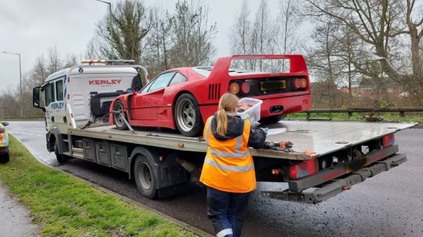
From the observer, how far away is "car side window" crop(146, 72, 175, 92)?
6.28m

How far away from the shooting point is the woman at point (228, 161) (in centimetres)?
342

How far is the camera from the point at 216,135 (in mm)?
3463

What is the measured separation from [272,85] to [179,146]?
1610 mm

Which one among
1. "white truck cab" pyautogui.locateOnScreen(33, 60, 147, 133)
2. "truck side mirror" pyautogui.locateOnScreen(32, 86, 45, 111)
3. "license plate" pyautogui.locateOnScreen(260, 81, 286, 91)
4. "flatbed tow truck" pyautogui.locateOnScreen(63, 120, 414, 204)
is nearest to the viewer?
"flatbed tow truck" pyautogui.locateOnScreen(63, 120, 414, 204)

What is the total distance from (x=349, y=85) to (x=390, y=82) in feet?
7.84

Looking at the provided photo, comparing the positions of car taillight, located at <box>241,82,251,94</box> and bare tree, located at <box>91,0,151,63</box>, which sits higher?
bare tree, located at <box>91,0,151,63</box>

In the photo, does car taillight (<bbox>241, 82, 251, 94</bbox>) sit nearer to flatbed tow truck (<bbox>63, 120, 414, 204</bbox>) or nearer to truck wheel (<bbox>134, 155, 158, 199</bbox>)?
flatbed tow truck (<bbox>63, 120, 414, 204</bbox>)

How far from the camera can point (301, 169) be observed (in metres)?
3.59

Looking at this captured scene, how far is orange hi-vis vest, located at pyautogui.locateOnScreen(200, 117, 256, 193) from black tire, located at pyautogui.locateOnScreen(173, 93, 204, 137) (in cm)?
174

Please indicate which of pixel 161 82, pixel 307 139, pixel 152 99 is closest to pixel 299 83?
pixel 307 139

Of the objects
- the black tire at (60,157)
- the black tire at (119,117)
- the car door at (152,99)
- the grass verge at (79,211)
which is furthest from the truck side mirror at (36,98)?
the car door at (152,99)

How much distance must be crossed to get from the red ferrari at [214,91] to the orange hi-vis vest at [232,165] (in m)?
1.58

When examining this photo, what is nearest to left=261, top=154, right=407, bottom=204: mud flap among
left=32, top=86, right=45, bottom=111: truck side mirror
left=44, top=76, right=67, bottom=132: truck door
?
left=44, top=76, right=67, bottom=132: truck door

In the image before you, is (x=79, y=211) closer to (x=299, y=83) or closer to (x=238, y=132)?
(x=238, y=132)
